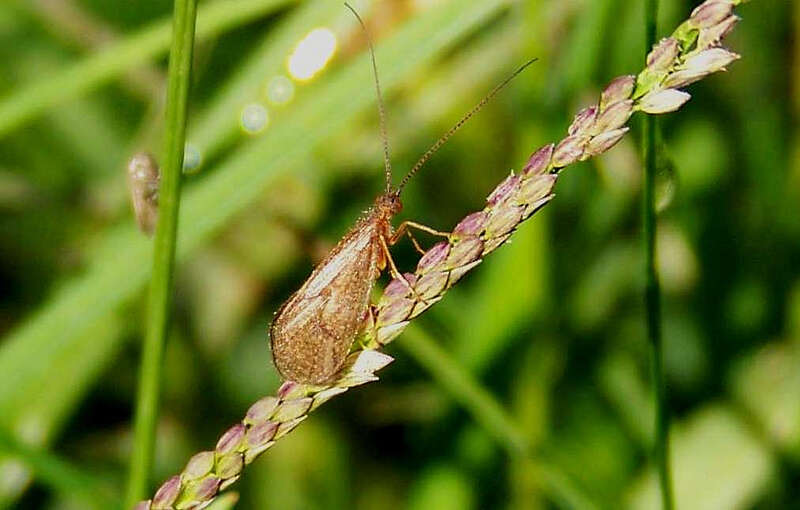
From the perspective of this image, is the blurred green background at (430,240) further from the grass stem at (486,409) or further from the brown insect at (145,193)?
the brown insect at (145,193)

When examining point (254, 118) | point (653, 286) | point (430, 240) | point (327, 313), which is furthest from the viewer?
point (430, 240)

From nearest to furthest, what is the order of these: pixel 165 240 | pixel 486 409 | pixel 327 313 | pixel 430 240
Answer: pixel 165 240, pixel 327 313, pixel 486 409, pixel 430 240

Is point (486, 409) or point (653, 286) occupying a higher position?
point (486, 409)

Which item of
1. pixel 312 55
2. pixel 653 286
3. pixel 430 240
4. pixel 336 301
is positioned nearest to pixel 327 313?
pixel 336 301

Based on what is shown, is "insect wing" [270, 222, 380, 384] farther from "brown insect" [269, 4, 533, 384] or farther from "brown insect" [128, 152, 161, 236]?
"brown insect" [128, 152, 161, 236]

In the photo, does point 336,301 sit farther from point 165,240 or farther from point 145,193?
point 165,240

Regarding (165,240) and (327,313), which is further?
(327,313)


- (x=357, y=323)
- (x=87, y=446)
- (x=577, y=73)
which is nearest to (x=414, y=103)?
(x=577, y=73)
